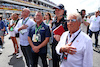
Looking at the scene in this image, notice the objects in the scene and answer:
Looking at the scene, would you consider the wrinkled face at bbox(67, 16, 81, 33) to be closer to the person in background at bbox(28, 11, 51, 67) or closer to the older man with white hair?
the older man with white hair

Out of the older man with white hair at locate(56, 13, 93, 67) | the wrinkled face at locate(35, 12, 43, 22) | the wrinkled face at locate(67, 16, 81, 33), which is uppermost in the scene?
the wrinkled face at locate(35, 12, 43, 22)

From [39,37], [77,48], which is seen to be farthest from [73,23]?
[39,37]

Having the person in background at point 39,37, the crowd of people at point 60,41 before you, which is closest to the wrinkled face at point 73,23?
the crowd of people at point 60,41

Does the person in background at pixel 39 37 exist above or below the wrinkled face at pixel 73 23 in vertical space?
below

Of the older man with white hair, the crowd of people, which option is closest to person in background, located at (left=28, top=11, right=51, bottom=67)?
the crowd of people

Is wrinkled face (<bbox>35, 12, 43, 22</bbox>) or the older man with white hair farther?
wrinkled face (<bbox>35, 12, 43, 22</bbox>)

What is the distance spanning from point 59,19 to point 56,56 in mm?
915

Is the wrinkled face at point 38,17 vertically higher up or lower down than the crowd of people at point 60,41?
higher up

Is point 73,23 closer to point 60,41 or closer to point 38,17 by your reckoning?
point 60,41

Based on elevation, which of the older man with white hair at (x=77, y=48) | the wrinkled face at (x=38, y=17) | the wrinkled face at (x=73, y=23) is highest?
the wrinkled face at (x=38, y=17)

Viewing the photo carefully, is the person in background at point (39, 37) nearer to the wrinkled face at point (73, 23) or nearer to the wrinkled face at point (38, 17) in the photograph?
the wrinkled face at point (38, 17)

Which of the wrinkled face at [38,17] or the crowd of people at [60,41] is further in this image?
the wrinkled face at [38,17]

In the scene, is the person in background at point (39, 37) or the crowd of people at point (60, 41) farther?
the person in background at point (39, 37)

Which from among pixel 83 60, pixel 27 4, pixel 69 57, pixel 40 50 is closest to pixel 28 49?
pixel 40 50
